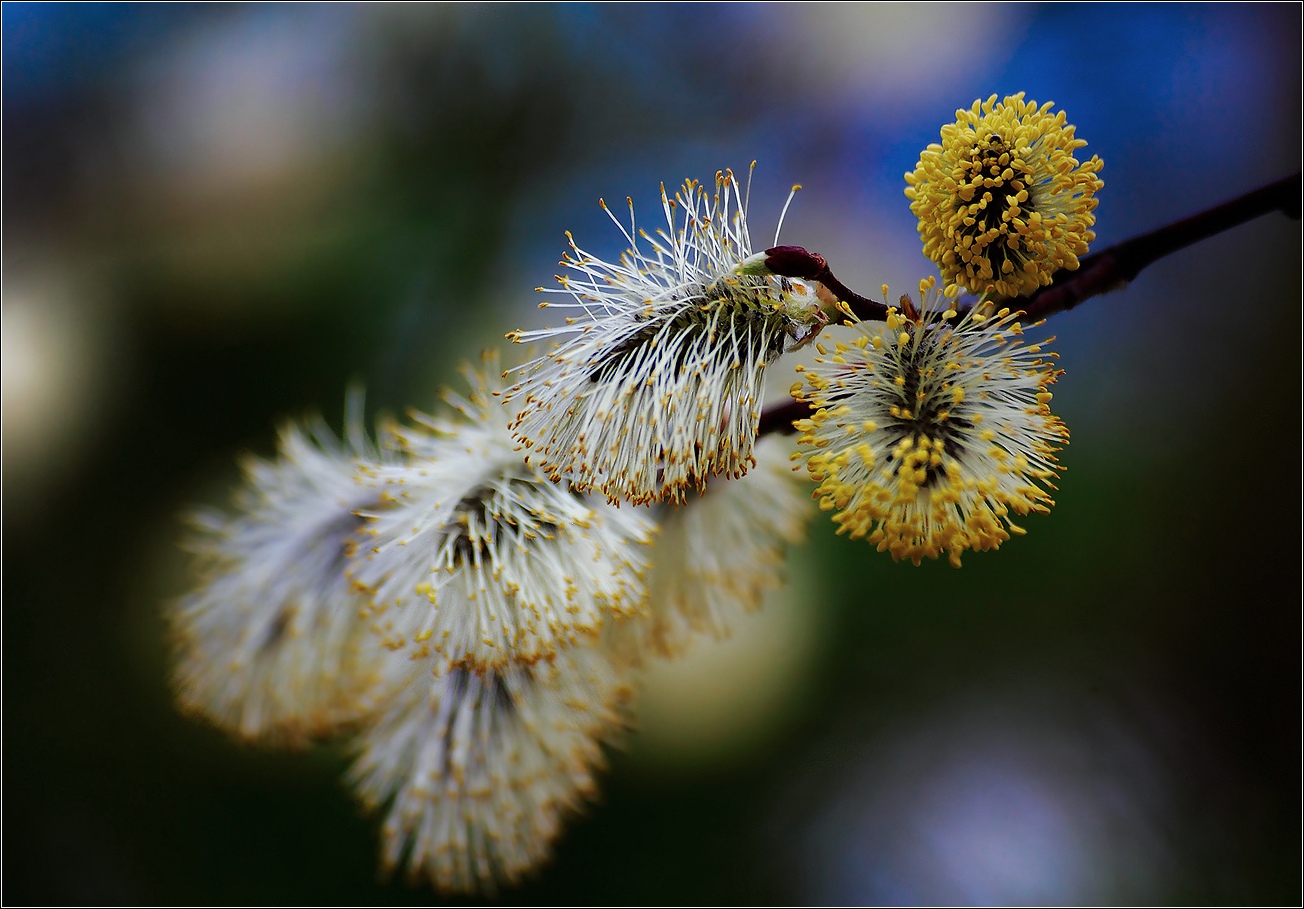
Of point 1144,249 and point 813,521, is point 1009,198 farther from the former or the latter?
point 813,521

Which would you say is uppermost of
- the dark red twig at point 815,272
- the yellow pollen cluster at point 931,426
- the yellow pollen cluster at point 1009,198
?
the yellow pollen cluster at point 1009,198

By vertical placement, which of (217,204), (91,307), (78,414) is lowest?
(78,414)

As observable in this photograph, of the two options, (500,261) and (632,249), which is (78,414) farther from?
(632,249)

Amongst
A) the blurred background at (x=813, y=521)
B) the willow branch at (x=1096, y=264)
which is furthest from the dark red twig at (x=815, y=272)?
the blurred background at (x=813, y=521)

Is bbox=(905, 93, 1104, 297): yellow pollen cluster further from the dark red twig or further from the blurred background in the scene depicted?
the blurred background

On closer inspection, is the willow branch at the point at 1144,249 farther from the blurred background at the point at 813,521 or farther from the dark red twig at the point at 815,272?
the blurred background at the point at 813,521

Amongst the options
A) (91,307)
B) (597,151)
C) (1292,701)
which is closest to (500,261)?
(597,151)

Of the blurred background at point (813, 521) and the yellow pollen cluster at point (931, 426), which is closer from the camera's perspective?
the yellow pollen cluster at point (931, 426)
